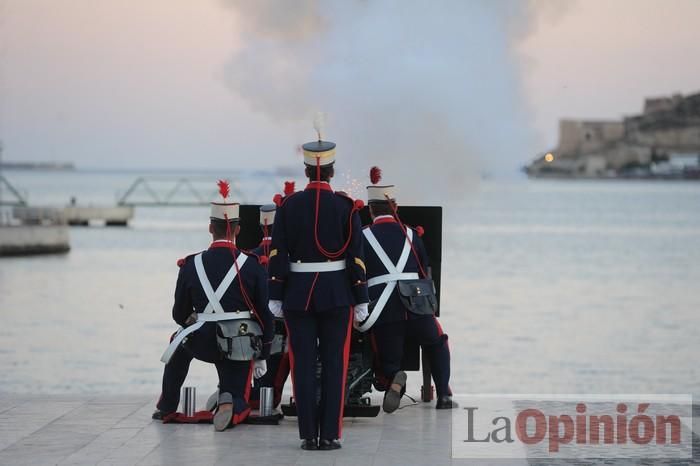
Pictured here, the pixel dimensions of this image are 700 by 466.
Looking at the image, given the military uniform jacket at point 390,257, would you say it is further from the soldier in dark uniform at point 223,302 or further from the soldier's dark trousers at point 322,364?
the soldier's dark trousers at point 322,364

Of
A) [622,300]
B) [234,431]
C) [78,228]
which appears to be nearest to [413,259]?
[234,431]

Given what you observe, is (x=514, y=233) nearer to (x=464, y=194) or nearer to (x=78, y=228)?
(x=78, y=228)

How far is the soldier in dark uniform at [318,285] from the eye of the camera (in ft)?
32.4

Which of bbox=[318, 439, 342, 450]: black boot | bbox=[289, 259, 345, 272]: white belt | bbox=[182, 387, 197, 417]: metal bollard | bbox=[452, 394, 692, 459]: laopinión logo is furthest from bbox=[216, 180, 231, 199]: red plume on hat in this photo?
A: bbox=[452, 394, 692, 459]: laopinión logo

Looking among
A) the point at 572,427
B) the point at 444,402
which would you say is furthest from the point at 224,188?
the point at 572,427

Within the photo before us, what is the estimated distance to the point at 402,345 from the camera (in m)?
11.5

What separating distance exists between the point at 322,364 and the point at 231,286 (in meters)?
1.12

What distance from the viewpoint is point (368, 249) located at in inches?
450

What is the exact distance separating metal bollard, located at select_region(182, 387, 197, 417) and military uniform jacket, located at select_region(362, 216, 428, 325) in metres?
1.61

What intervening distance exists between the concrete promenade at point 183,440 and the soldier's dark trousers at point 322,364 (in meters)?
0.21

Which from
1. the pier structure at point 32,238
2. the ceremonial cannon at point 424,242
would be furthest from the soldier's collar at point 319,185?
the pier structure at point 32,238

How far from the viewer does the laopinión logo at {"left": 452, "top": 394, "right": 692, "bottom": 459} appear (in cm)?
972

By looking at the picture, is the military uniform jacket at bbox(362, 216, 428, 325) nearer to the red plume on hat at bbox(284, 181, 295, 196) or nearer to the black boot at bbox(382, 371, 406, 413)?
the black boot at bbox(382, 371, 406, 413)

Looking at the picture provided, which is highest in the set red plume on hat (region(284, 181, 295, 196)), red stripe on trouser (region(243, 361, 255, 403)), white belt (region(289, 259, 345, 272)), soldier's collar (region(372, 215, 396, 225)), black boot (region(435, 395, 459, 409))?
red plume on hat (region(284, 181, 295, 196))
